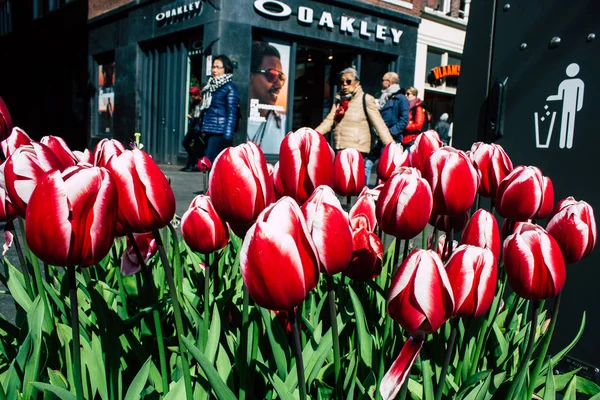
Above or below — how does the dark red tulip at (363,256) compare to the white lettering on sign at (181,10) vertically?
below

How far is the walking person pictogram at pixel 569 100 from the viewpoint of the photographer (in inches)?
67.7

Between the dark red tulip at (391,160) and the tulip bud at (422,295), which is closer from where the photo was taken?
the tulip bud at (422,295)

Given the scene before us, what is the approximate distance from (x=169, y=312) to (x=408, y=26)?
13.0 m

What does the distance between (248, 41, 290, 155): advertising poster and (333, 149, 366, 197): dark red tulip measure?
9.77 metres

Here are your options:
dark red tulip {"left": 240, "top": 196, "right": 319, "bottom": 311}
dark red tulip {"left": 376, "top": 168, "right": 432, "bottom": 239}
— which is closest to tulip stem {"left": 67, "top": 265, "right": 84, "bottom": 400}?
dark red tulip {"left": 240, "top": 196, "right": 319, "bottom": 311}

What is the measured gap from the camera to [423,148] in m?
1.20

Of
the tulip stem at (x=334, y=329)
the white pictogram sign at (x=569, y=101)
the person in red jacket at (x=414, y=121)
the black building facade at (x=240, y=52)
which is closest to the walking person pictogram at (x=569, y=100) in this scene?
the white pictogram sign at (x=569, y=101)

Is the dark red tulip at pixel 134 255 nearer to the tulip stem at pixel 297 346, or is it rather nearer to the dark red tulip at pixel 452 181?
the tulip stem at pixel 297 346

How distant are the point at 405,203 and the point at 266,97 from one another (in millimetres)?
10653

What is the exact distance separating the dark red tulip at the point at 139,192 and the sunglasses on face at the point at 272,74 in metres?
10.6

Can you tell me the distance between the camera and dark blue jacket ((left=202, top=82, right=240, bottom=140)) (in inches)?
302

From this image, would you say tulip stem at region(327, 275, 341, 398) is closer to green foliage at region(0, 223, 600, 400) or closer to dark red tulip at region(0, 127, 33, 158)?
green foliage at region(0, 223, 600, 400)

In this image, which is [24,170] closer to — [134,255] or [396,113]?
[134,255]

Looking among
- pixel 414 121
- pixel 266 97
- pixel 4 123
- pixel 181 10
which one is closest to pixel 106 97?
pixel 181 10
